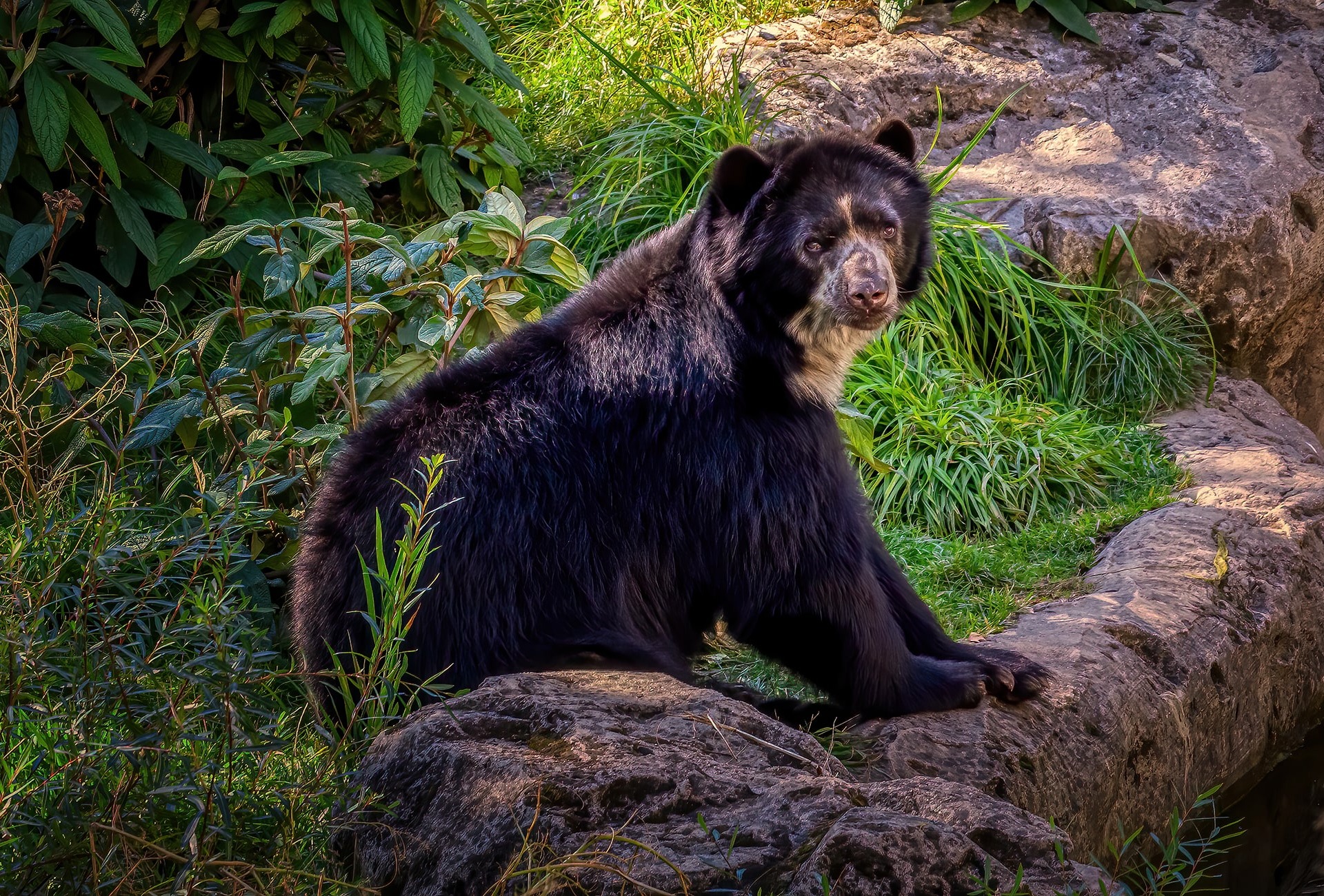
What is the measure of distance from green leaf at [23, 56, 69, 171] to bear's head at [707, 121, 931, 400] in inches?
91.7

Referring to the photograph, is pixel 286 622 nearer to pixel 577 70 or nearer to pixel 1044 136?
pixel 577 70

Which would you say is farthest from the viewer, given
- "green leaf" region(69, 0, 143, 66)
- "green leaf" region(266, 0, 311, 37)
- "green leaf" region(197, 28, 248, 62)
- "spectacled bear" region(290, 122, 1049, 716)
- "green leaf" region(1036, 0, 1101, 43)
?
"green leaf" region(1036, 0, 1101, 43)

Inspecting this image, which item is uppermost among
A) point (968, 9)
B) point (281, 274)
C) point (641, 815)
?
point (968, 9)

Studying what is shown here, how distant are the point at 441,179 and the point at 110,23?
1.48 metres

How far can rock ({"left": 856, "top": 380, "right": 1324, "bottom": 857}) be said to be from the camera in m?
3.34

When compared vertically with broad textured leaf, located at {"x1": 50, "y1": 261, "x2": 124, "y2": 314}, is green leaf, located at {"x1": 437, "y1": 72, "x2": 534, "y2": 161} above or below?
above

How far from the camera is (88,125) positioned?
174 inches

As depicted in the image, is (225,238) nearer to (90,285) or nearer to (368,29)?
(90,285)

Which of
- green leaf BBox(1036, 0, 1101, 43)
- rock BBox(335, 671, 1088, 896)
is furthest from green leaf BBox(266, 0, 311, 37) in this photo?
green leaf BBox(1036, 0, 1101, 43)

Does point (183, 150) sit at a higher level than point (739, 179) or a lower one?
lower

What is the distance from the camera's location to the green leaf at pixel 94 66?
14.2 ft

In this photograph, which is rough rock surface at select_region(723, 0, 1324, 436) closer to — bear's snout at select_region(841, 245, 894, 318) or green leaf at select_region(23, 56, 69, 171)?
bear's snout at select_region(841, 245, 894, 318)

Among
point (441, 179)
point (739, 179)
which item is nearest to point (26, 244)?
point (441, 179)

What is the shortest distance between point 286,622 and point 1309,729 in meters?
3.88
